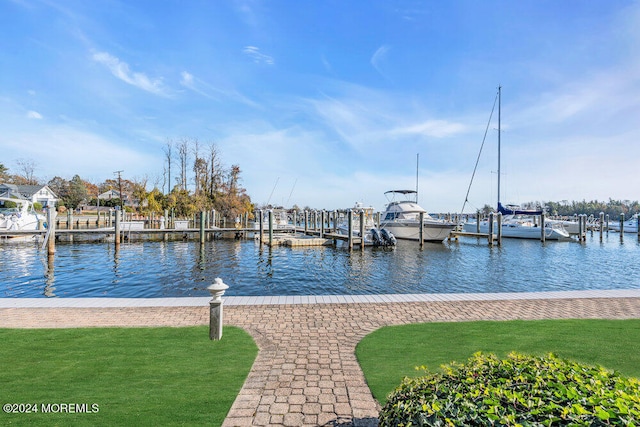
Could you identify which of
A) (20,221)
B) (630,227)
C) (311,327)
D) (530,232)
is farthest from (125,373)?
(630,227)

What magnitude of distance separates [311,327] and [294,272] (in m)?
10.7

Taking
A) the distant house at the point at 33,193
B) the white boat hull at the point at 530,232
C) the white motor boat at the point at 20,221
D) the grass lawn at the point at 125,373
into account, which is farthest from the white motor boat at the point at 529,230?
the distant house at the point at 33,193

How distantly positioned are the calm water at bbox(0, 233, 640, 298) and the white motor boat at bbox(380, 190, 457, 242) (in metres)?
7.81

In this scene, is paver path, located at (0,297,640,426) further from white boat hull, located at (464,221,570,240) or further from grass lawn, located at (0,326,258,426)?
white boat hull, located at (464,221,570,240)

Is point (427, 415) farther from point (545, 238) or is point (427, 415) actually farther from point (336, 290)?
point (545, 238)

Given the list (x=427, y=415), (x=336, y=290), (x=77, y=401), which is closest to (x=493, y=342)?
(x=427, y=415)

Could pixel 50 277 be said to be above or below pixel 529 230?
below

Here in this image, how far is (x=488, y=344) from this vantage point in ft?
19.2

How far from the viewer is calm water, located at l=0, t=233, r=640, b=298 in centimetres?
1386

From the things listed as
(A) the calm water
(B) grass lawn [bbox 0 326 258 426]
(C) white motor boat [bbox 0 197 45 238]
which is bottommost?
(A) the calm water

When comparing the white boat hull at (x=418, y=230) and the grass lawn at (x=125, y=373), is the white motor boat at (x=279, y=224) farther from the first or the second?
the grass lawn at (x=125, y=373)

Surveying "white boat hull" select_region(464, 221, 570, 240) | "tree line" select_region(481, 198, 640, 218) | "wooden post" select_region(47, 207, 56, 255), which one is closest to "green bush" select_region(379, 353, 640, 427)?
"wooden post" select_region(47, 207, 56, 255)

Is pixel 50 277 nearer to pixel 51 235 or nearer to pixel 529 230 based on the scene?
pixel 51 235

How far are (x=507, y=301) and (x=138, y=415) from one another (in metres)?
9.13
